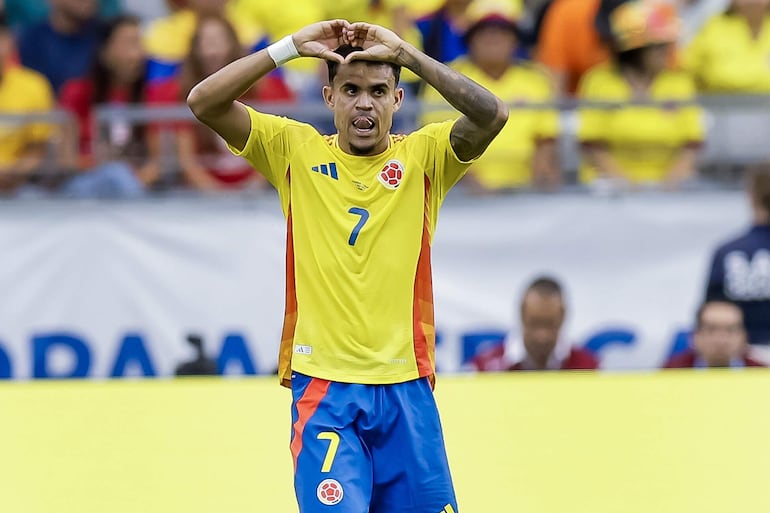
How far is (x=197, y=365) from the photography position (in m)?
8.45

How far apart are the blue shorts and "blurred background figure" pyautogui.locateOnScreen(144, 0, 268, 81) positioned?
17.5 feet

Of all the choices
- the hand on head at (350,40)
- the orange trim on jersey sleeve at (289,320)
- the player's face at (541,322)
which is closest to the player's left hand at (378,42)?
the hand on head at (350,40)

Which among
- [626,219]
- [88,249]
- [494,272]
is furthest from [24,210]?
[626,219]

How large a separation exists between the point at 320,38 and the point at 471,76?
490 cm

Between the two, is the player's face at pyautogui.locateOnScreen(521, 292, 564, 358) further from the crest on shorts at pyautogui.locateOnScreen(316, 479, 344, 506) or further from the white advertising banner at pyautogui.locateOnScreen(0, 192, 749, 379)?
the crest on shorts at pyautogui.locateOnScreen(316, 479, 344, 506)

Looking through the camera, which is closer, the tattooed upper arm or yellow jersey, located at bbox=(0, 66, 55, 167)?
the tattooed upper arm

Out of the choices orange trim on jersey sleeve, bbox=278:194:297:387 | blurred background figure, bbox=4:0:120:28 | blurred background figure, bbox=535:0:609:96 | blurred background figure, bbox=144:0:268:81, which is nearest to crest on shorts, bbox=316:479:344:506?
orange trim on jersey sleeve, bbox=278:194:297:387

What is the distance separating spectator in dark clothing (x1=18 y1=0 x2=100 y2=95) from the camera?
10070mm

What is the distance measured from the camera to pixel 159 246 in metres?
9.09

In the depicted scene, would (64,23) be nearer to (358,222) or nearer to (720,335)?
(720,335)

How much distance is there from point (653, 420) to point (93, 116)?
15.0 ft

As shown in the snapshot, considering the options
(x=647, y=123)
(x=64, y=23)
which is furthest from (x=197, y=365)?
(x=647, y=123)

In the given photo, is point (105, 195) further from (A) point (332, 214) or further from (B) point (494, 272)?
(A) point (332, 214)

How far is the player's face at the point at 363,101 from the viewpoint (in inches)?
→ 176
